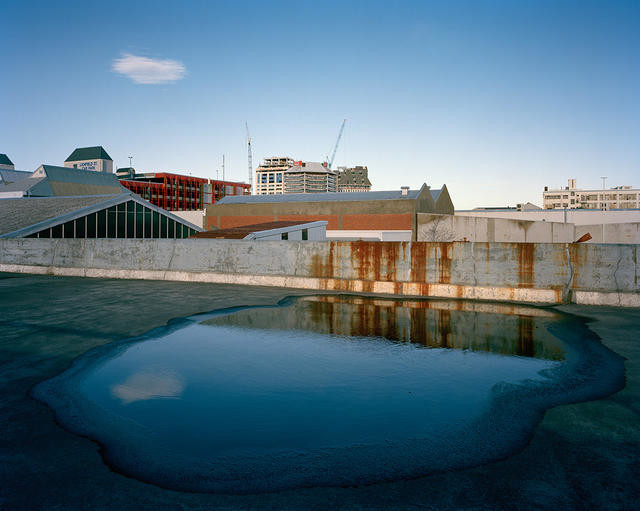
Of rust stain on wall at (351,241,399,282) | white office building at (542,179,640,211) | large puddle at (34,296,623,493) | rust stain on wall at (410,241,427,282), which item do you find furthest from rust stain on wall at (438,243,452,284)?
white office building at (542,179,640,211)

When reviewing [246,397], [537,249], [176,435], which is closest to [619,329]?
[537,249]

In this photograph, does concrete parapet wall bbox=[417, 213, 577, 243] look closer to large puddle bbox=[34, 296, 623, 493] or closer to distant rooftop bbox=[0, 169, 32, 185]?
large puddle bbox=[34, 296, 623, 493]

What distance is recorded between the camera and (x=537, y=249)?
1450cm

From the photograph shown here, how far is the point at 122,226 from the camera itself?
3897 centimetres

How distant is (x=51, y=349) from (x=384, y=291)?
1076 cm

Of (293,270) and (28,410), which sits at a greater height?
(293,270)

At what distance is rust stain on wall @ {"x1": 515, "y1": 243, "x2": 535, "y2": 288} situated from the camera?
1459cm

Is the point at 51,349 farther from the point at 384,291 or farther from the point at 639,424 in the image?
the point at 384,291

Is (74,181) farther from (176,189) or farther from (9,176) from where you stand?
(176,189)

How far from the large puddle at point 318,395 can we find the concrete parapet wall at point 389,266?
136 inches

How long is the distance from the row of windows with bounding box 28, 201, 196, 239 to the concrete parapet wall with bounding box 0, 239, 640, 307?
12.3 meters

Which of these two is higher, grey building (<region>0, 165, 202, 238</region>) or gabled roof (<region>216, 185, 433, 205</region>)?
gabled roof (<region>216, 185, 433, 205</region>)

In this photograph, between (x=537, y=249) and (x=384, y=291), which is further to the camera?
(x=384, y=291)

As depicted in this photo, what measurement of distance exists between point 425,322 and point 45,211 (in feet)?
122
